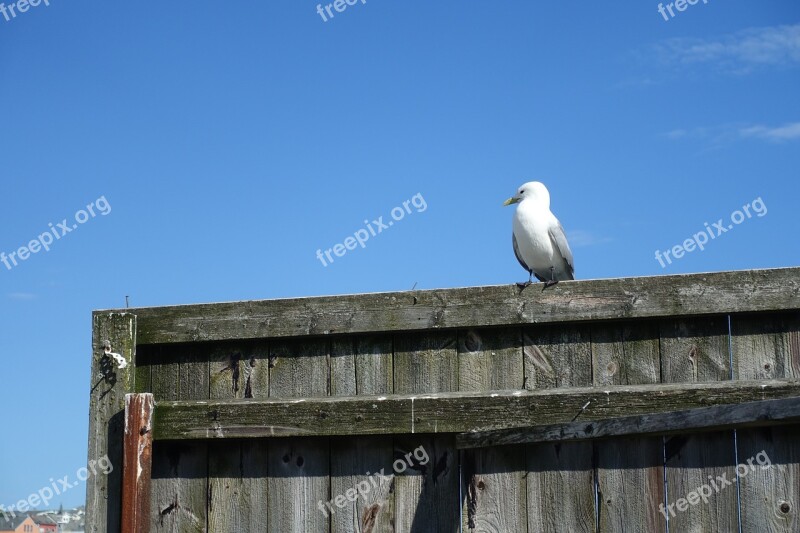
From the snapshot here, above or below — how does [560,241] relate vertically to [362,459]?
above

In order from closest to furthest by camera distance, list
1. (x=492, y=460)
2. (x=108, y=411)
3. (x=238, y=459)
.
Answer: (x=492, y=460)
(x=238, y=459)
(x=108, y=411)

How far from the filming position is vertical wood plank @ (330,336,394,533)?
4.15 meters

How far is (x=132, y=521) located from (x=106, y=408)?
0.57m

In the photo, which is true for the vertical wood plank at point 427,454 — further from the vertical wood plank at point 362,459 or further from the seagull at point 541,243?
the seagull at point 541,243

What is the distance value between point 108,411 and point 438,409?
1677 mm

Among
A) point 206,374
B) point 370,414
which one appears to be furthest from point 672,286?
point 206,374

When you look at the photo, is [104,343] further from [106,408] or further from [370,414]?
[370,414]

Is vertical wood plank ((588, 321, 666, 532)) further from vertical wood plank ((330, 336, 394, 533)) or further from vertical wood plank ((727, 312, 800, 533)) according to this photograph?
vertical wood plank ((330, 336, 394, 533))

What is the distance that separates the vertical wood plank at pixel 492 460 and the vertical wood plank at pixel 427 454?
0.06 metres

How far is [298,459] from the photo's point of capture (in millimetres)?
4273

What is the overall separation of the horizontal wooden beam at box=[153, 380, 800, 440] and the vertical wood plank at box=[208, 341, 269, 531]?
116 millimetres

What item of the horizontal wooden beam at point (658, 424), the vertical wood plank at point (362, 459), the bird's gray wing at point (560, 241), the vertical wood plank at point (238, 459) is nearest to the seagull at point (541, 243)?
the bird's gray wing at point (560, 241)

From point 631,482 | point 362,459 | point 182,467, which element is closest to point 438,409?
point 362,459

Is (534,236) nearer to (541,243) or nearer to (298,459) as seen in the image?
(541,243)
